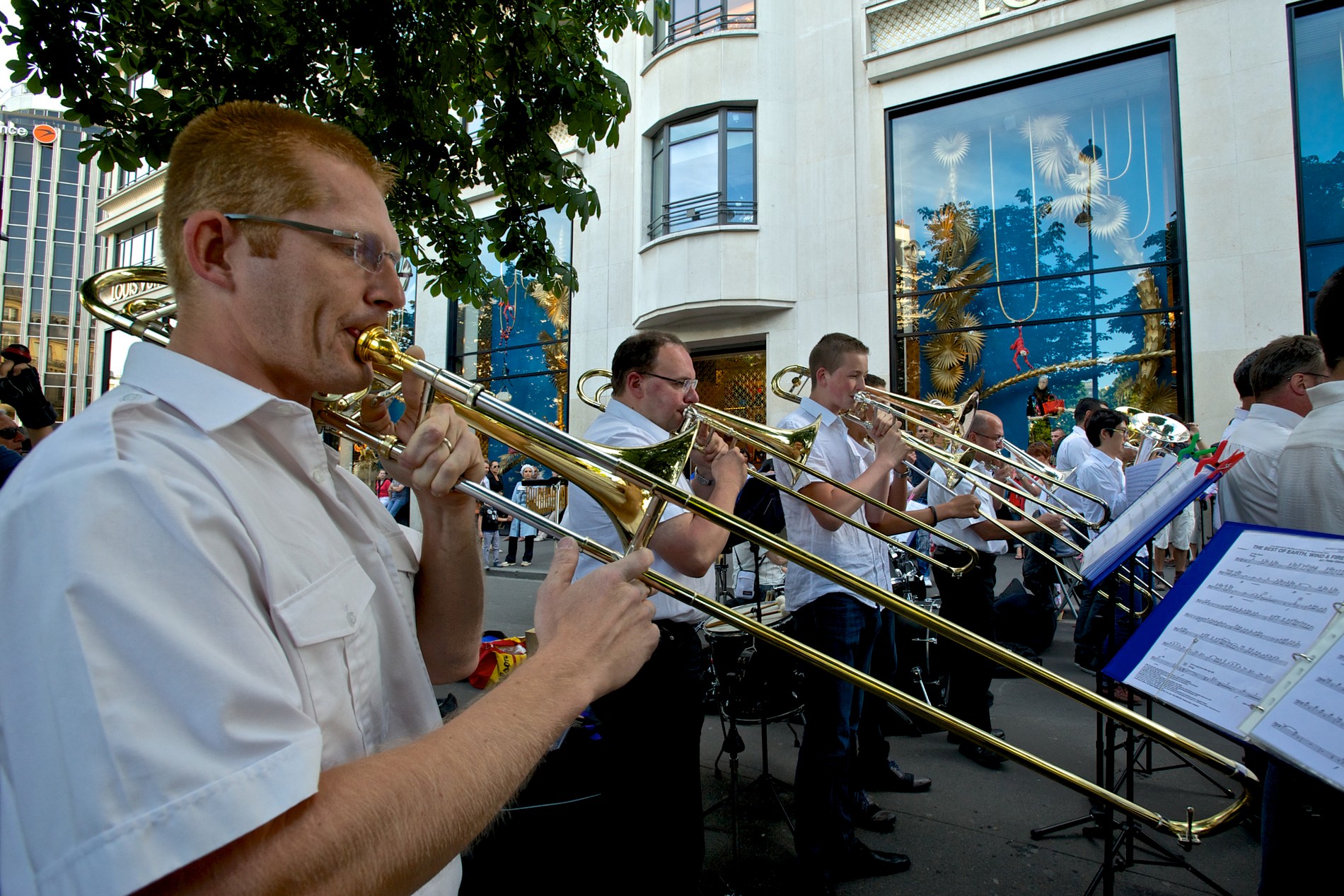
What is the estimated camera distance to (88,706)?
2.26 feet

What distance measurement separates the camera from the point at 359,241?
1.28 m

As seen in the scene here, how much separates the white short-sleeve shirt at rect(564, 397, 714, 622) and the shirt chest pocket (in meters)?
1.33

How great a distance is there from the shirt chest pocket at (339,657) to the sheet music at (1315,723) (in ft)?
4.91

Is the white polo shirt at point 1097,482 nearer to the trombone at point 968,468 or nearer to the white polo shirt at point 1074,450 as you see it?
the white polo shirt at point 1074,450

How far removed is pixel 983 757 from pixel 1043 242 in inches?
327

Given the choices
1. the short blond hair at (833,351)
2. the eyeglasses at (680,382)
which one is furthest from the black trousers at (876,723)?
the eyeglasses at (680,382)

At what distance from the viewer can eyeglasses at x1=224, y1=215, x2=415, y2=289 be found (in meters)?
1.18

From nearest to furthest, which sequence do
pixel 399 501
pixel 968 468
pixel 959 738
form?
pixel 968 468 < pixel 959 738 < pixel 399 501

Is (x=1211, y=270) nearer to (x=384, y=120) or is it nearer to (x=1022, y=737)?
(x=1022, y=737)

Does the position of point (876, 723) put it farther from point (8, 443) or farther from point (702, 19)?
point (702, 19)

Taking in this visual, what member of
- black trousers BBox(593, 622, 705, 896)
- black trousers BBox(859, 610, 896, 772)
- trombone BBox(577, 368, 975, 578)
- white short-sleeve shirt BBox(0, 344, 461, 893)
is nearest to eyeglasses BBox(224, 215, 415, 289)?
white short-sleeve shirt BBox(0, 344, 461, 893)

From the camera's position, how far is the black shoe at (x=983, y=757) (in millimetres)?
4438

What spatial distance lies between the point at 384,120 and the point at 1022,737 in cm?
558

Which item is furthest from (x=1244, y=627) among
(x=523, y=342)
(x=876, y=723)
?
(x=523, y=342)
